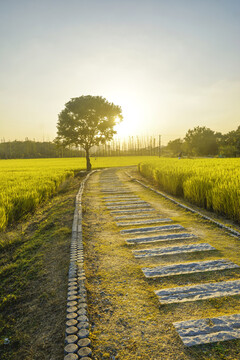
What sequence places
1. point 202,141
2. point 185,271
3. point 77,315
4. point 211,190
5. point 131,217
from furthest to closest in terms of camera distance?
point 202,141 → point 211,190 → point 131,217 → point 185,271 → point 77,315

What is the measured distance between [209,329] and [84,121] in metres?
25.4

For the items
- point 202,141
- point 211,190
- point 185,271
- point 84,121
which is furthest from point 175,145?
point 185,271

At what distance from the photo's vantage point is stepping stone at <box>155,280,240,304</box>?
9.00ft

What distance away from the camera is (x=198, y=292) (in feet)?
9.37

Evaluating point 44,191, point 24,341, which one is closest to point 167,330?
point 24,341

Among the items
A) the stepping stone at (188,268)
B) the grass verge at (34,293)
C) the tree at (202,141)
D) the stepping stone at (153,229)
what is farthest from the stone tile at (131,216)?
the tree at (202,141)

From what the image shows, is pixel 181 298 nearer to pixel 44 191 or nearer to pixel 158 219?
Answer: pixel 158 219

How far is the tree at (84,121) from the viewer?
997 inches

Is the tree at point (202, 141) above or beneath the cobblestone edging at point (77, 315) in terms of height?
above

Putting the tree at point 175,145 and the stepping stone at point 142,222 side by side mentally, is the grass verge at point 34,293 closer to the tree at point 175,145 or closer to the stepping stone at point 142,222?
the stepping stone at point 142,222

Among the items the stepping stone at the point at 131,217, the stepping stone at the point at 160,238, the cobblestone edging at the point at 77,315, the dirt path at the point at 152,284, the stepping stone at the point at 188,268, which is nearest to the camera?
the cobblestone edging at the point at 77,315

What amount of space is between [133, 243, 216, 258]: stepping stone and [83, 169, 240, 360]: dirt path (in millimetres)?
31

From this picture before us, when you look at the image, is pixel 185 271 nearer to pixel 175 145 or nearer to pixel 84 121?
pixel 84 121

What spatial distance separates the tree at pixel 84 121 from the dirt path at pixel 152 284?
69.1ft
